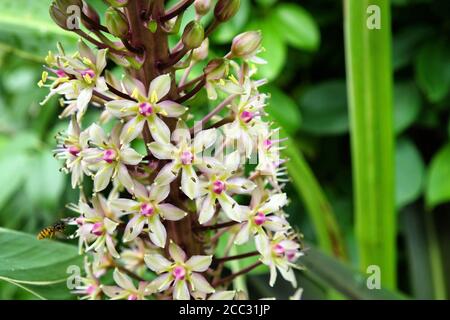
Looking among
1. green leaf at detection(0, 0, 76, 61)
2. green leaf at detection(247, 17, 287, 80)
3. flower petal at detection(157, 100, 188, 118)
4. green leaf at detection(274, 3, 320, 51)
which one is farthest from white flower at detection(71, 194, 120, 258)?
green leaf at detection(274, 3, 320, 51)

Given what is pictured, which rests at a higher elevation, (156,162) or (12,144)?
(12,144)

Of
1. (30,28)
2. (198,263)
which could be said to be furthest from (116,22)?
(30,28)

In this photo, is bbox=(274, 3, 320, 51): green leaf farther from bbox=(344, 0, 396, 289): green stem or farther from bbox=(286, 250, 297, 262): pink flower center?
bbox=(286, 250, 297, 262): pink flower center

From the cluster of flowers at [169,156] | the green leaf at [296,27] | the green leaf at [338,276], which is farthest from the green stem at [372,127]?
the cluster of flowers at [169,156]

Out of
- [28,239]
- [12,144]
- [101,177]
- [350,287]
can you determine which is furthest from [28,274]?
[12,144]

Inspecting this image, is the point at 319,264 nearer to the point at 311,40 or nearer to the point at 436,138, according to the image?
the point at 311,40

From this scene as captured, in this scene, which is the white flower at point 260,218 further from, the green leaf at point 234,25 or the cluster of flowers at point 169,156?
the green leaf at point 234,25

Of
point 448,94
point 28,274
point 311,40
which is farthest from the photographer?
point 448,94
